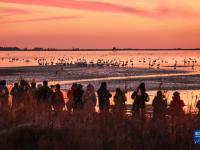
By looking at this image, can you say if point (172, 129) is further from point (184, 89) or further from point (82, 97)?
point (184, 89)

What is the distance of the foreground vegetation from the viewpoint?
1152cm

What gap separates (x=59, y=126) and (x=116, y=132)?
147 cm

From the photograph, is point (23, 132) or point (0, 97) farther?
point (0, 97)

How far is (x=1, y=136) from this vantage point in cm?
1180

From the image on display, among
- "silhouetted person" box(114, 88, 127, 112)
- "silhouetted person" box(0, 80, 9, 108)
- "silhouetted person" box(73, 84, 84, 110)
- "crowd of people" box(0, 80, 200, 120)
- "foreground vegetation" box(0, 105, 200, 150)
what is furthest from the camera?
"silhouetted person" box(73, 84, 84, 110)

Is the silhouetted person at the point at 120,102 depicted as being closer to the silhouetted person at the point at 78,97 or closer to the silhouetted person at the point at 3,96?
the silhouetted person at the point at 78,97

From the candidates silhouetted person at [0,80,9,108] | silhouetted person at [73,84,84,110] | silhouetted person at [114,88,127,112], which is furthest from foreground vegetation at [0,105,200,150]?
silhouetted person at [73,84,84,110]

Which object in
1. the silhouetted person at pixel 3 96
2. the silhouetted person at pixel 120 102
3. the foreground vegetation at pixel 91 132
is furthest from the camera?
the silhouetted person at pixel 3 96

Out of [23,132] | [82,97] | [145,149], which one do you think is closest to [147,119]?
[145,149]

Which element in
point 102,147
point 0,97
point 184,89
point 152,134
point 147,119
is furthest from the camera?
point 184,89

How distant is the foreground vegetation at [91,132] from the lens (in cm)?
1152

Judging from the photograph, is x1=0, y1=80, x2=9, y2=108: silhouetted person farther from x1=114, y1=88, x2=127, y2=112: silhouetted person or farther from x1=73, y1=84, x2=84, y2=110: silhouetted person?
x1=114, y1=88, x2=127, y2=112: silhouetted person

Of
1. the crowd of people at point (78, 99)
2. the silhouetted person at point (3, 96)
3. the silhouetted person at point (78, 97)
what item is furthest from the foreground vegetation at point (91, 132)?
the silhouetted person at point (78, 97)

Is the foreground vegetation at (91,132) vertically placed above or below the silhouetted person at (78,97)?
below
